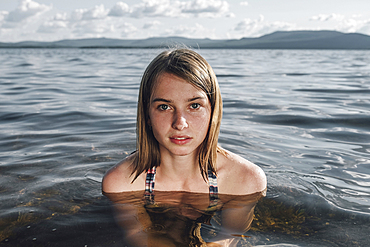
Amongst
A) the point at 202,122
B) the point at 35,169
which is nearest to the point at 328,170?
the point at 202,122

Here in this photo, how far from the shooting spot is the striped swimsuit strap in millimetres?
3152

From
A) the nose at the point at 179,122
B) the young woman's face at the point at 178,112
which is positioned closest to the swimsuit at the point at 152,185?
the young woman's face at the point at 178,112

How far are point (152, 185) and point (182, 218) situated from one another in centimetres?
50

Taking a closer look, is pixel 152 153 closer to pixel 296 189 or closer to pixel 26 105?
pixel 296 189

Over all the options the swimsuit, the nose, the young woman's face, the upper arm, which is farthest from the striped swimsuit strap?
the nose

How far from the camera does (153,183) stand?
3.21 meters

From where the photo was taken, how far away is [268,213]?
9.78 feet

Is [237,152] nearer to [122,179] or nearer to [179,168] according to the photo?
[179,168]

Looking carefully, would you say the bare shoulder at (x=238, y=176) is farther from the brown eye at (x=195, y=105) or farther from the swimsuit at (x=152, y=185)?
the brown eye at (x=195, y=105)

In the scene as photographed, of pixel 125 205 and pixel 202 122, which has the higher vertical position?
pixel 202 122

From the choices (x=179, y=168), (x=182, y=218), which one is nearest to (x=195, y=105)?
(x=179, y=168)

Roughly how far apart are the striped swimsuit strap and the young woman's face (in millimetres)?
555

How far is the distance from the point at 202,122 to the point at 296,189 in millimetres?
1420

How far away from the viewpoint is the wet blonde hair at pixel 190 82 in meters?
2.68
